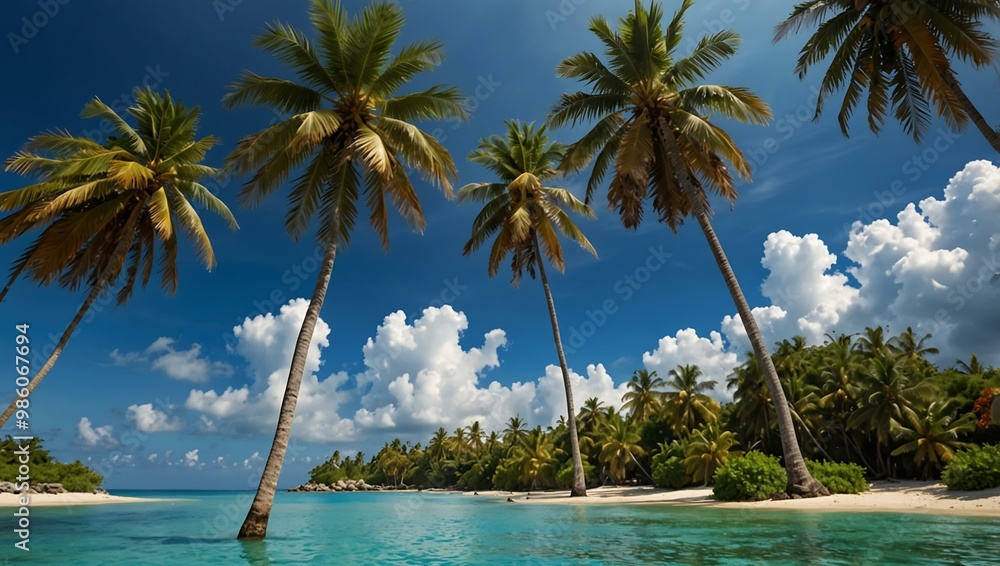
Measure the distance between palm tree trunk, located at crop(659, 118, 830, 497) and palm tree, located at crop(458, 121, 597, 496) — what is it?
761 cm

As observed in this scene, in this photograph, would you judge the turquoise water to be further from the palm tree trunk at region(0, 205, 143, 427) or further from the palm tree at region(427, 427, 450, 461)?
the palm tree at region(427, 427, 450, 461)

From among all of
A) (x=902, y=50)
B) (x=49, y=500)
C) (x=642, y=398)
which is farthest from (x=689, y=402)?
(x=49, y=500)

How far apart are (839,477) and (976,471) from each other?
5.19 meters

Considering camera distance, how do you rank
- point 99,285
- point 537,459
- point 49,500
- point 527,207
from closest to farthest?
point 99,285
point 527,207
point 49,500
point 537,459

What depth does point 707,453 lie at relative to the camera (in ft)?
126

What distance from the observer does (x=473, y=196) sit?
3016 centimetres

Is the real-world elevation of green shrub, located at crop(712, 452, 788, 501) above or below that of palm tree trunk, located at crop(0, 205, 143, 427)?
below

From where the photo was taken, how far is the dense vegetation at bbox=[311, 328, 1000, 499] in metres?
30.0

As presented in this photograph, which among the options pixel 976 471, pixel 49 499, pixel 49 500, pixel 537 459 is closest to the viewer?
pixel 976 471

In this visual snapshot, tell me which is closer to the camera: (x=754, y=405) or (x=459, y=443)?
(x=754, y=405)

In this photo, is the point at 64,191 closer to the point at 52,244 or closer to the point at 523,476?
the point at 52,244

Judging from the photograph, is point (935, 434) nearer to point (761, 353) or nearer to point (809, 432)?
point (809, 432)

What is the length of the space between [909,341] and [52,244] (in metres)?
66.8

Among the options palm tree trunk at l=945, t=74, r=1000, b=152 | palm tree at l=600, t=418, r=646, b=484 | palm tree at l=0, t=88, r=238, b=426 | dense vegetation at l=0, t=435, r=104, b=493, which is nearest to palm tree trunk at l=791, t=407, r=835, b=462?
palm tree at l=600, t=418, r=646, b=484
